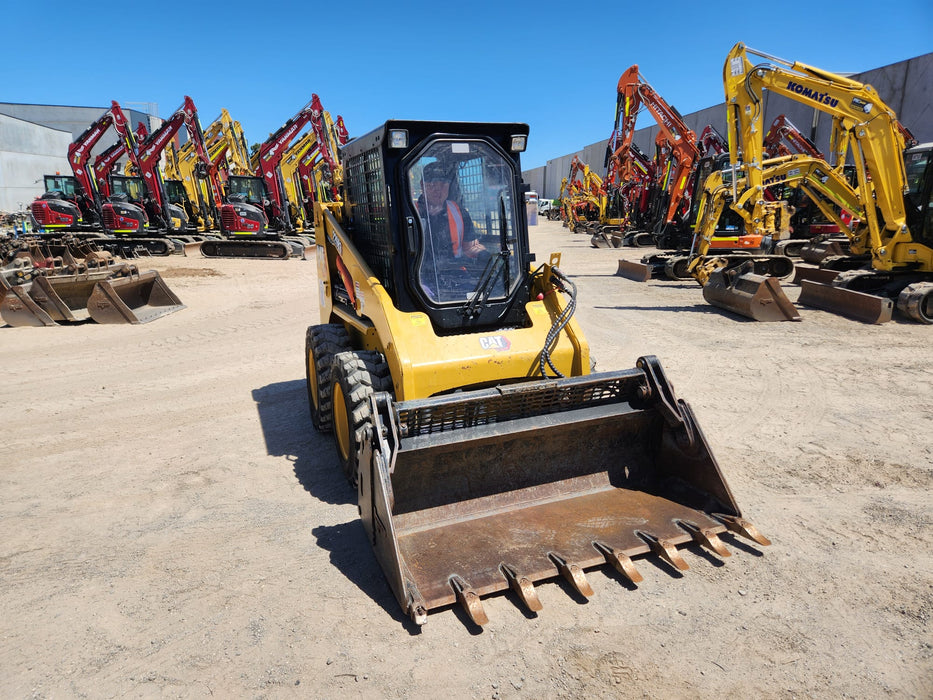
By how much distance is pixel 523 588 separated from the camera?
2719 mm

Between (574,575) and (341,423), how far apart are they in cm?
184

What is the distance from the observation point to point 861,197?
31.1ft

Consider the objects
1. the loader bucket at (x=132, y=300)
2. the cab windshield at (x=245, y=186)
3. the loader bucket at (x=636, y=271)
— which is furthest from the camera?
the cab windshield at (x=245, y=186)

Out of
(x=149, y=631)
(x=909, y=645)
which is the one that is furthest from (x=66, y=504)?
(x=909, y=645)

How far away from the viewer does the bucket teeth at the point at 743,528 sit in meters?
3.07

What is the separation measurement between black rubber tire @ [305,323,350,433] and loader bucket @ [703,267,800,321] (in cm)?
670

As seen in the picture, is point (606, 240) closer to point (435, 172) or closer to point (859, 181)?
point (859, 181)

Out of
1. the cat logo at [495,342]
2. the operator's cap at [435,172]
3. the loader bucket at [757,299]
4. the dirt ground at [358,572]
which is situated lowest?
the dirt ground at [358,572]

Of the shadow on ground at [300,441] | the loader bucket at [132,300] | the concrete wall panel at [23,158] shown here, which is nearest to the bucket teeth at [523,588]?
the shadow on ground at [300,441]

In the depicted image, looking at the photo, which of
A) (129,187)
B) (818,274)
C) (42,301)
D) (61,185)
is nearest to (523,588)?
(42,301)

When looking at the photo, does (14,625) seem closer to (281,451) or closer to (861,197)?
(281,451)

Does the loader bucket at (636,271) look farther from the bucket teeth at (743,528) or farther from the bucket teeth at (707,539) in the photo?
the bucket teeth at (707,539)

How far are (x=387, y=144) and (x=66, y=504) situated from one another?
3172 millimetres

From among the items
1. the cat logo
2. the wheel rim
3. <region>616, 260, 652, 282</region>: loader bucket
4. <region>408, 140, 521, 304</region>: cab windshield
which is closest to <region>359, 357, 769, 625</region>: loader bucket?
the cat logo
